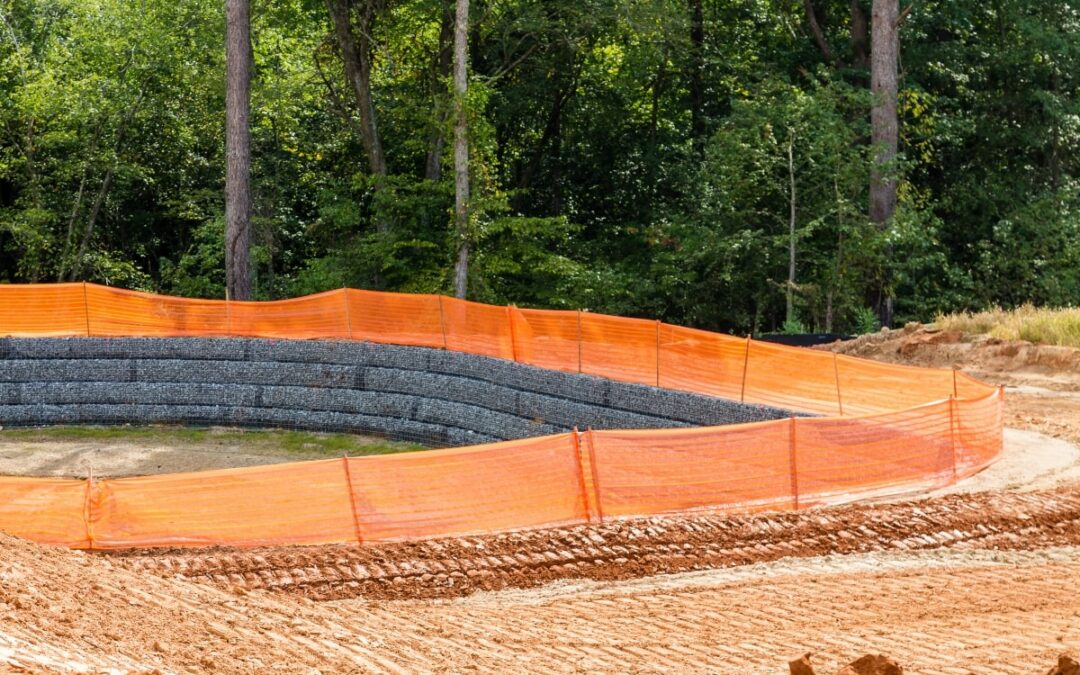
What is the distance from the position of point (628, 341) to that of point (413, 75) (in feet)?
58.9

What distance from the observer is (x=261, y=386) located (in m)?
22.7

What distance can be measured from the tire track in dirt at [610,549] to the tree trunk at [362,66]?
21048 millimetres

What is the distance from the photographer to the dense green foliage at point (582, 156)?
2981 cm

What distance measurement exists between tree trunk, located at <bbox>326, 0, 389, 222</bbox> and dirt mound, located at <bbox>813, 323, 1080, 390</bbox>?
522 inches

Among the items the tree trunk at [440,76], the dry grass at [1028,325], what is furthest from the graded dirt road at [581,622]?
the tree trunk at [440,76]

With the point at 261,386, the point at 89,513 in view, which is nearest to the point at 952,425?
the point at 89,513

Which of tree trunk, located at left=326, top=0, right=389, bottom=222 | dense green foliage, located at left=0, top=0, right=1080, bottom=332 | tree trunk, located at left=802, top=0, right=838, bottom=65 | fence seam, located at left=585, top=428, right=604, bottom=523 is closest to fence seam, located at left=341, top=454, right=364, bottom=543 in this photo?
fence seam, located at left=585, top=428, right=604, bottom=523

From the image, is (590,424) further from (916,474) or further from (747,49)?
(747,49)

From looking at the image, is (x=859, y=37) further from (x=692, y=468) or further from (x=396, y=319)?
(x=692, y=468)

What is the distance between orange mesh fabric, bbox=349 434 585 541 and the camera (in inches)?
490

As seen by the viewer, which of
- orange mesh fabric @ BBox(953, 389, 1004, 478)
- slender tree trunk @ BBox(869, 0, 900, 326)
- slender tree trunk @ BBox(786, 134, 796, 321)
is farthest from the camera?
slender tree trunk @ BBox(869, 0, 900, 326)

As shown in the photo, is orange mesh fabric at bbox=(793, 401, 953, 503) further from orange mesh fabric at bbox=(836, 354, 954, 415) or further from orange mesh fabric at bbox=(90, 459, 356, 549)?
orange mesh fabric at bbox=(90, 459, 356, 549)

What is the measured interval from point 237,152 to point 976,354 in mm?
15184

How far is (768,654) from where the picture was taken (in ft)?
29.7
